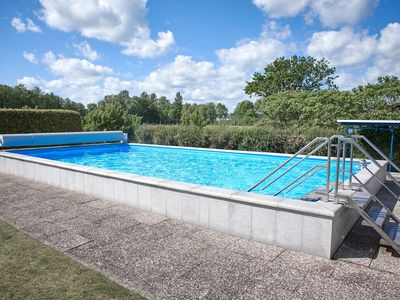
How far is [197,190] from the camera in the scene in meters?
4.48

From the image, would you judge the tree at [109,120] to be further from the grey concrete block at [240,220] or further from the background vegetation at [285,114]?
the grey concrete block at [240,220]

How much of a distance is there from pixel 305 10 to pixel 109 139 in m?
13.7

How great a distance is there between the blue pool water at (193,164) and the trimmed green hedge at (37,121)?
4067 mm

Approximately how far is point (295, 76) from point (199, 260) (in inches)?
1393

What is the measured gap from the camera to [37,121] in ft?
58.6

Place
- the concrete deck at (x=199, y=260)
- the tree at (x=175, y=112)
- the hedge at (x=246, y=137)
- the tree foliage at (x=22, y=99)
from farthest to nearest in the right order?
1. the tree at (x=175, y=112)
2. the tree foliage at (x=22, y=99)
3. the hedge at (x=246, y=137)
4. the concrete deck at (x=199, y=260)

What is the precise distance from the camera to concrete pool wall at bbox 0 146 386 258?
11.5 ft

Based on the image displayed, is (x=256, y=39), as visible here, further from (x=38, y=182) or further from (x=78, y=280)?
(x=78, y=280)

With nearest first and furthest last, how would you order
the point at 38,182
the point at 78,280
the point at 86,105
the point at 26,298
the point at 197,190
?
1. the point at 26,298
2. the point at 78,280
3. the point at 197,190
4. the point at 38,182
5. the point at 86,105

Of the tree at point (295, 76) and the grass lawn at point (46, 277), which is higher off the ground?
the tree at point (295, 76)

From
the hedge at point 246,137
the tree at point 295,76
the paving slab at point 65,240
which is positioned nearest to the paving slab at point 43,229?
the paving slab at point 65,240

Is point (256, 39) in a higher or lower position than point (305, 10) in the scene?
lower

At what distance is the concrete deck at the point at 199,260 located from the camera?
109 inches

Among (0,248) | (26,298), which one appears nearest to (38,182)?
(0,248)
